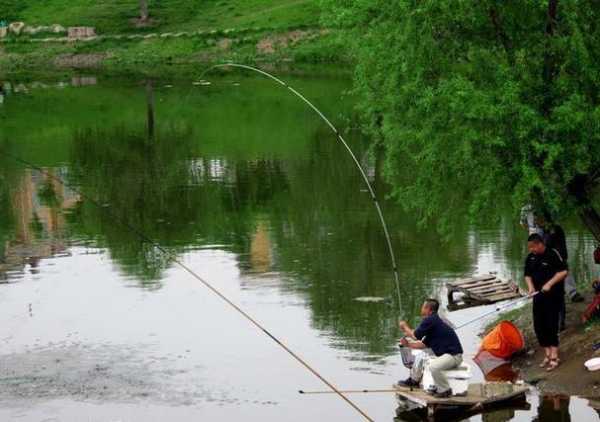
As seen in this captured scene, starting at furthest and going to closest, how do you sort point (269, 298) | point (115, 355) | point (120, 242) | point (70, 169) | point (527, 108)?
point (70, 169) < point (120, 242) < point (269, 298) < point (115, 355) < point (527, 108)

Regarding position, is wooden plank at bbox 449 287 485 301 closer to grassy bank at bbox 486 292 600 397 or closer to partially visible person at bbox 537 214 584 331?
grassy bank at bbox 486 292 600 397

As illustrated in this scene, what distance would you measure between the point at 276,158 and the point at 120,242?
17.4 metres

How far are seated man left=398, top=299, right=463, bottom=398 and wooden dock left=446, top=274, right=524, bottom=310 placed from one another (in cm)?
699

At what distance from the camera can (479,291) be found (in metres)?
25.7

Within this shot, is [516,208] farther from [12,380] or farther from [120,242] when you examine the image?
[120,242]

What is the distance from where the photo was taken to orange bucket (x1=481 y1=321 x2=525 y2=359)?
2102 cm

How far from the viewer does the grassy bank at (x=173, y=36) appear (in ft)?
323

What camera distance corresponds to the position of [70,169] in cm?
4853

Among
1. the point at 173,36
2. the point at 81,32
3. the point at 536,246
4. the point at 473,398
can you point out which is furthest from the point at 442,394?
the point at 81,32

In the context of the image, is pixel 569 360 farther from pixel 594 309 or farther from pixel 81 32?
pixel 81 32

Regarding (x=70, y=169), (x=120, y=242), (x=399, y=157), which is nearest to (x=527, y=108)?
(x=399, y=157)

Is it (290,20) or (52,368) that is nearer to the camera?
(52,368)

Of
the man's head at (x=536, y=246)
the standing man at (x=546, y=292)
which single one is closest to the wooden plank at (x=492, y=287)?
the standing man at (x=546, y=292)

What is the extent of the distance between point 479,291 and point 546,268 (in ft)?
19.1
